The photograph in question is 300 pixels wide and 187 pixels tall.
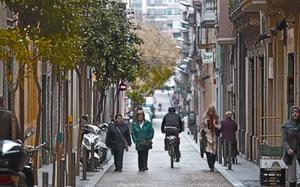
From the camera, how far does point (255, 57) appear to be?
3631 cm

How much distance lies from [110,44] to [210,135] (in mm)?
4370

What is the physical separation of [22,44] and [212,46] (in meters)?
42.0

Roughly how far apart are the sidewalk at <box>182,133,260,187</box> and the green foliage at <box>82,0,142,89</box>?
4587 millimetres

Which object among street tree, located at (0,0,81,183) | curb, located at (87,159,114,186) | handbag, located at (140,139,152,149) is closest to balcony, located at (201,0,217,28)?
curb, located at (87,159,114,186)

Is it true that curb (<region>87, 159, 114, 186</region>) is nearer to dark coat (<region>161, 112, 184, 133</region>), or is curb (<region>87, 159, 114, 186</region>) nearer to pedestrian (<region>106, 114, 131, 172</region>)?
pedestrian (<region>106, 114, 131, 172</region>)

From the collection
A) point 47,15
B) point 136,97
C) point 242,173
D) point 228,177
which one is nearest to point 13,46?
point 47,15

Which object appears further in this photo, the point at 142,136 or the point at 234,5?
the point at 234,5

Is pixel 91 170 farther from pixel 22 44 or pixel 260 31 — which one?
pixel 22 44

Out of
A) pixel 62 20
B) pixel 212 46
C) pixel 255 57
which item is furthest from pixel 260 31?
pixel 212 46

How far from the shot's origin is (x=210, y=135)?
31375 mm

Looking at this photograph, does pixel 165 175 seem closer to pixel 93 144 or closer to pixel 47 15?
pixel 93 144

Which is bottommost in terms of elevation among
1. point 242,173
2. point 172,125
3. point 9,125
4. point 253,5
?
point 242,173

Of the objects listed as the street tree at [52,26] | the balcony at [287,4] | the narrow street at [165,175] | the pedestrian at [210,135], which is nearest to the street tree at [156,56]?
the narrow street at [165,175]

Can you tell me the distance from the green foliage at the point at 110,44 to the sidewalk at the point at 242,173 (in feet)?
15.0
